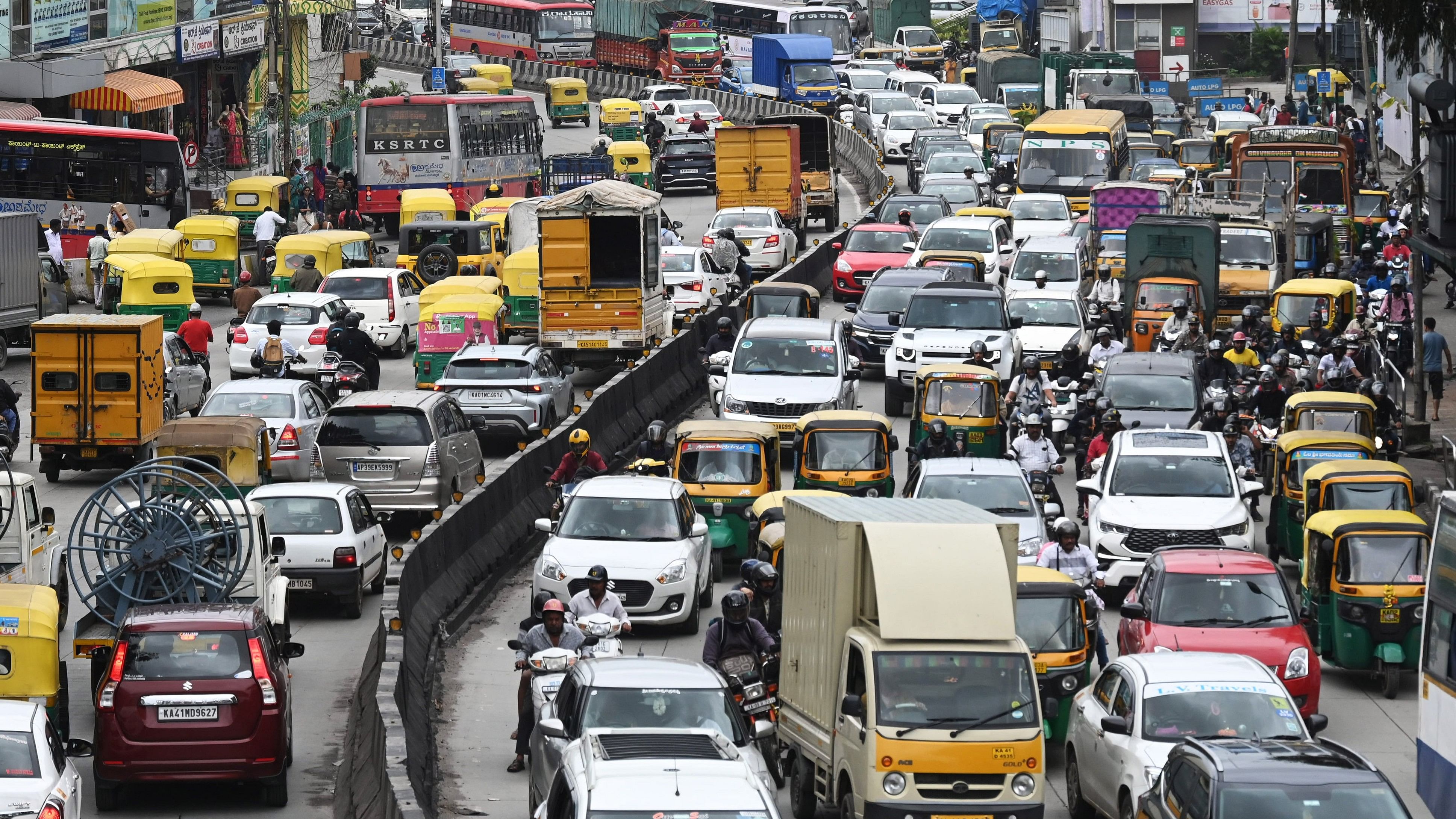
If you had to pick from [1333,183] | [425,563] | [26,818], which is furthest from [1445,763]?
[1333,183]

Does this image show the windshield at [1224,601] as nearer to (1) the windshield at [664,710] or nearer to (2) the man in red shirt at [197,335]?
(1) the windshield at [664,710]

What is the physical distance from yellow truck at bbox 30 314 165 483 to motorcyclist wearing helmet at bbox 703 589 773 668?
42.8 ft

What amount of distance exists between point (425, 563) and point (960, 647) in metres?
7.99

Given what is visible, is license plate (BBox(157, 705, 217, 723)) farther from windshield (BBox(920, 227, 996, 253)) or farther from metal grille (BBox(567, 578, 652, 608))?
windshield (BBox(920, 227, 996, 253))

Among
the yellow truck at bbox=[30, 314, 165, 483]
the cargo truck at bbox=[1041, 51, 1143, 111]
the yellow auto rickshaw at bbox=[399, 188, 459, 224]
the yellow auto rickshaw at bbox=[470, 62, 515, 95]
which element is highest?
the yellow auto rickshaw at bbox=[470, 62, 515, 95]

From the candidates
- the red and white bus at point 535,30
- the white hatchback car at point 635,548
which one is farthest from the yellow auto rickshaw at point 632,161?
the white hatchback car at point 635,548

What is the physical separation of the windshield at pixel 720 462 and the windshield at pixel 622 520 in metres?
2.54

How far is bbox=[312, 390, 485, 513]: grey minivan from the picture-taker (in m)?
25.2

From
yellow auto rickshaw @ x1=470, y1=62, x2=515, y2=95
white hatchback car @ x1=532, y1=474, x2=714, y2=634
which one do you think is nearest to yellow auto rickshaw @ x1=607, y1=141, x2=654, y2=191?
yellow auto rickshaw @ x1=470, y1=62, x2=515, y2=95

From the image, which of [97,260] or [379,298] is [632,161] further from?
[379,298]

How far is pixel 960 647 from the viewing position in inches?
565

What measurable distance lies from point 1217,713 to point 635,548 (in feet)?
24.9

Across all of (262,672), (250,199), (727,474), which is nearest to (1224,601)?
(727,474)

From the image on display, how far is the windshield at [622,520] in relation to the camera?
840 inches
